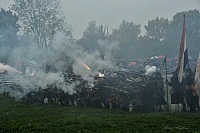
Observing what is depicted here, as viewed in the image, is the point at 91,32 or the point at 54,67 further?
the point at 91,32

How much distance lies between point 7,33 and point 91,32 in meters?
27.7

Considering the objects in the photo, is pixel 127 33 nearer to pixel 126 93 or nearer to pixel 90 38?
pixel 90 38

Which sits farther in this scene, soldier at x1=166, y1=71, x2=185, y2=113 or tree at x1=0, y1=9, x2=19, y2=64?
tree at x1=0, y1=9, x2=19, y2=64

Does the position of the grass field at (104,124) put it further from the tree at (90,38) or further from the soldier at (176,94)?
the tree at (90,38)

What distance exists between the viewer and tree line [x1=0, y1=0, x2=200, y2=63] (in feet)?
141

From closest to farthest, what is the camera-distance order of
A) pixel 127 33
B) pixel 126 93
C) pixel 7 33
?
pixel 126 93 → pixel 7 33 → pixel 127 33

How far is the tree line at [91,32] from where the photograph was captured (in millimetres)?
42875

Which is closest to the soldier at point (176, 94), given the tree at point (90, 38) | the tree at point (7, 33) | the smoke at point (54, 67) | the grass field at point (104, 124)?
the grass field at point (104, 124)

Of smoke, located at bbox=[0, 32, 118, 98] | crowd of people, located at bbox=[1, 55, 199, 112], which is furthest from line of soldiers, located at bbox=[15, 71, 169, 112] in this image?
smoke, located at bbox=[0, 32, 118, 98]

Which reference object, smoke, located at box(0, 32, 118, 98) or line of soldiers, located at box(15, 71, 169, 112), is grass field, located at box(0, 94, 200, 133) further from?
smoke, located at box(0, 32, 118, 98)

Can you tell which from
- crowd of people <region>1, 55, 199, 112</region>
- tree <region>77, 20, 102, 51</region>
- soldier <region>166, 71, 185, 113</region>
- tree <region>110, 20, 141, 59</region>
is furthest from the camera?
tree <region>110, 20, 141, 59</region>

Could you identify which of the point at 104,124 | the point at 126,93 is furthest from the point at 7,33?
the point at 104,124

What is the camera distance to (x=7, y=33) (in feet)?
133

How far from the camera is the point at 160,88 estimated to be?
18.3 metres
